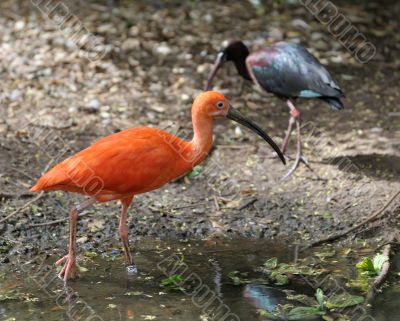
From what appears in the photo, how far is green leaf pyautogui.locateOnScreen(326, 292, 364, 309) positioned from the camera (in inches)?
228

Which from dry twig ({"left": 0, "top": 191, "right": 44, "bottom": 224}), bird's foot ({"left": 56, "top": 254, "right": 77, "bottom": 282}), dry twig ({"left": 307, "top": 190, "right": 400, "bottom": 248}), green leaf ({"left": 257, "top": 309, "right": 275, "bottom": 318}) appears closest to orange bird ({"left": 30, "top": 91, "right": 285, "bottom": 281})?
bird's foot ({"left": 56, "top": 254, "right": 77, "bottom": 282})

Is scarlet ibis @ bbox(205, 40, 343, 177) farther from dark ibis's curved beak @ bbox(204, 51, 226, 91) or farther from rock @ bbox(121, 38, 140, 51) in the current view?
rock @ bbox(121, 38, 140, 51)

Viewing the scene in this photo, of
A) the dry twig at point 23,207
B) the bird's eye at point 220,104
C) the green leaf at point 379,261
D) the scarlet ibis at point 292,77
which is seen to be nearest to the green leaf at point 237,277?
the green leaf at point 379,261

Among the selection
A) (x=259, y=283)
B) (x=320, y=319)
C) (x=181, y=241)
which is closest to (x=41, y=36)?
(x=181, y=241)

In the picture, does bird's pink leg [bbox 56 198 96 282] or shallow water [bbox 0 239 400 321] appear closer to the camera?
shallow water [bbox 0 239 400 321]

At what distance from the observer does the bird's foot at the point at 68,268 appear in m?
6.12

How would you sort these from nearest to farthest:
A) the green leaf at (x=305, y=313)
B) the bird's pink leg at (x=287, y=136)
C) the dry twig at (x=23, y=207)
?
the green leaf at (x=305, y=313) < the dry twig at (x=23, y=207) < the bird's pink leg at (x=287, y=136)

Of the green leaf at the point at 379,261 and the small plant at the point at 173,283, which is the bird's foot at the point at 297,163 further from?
the small plant at the point at 173,283

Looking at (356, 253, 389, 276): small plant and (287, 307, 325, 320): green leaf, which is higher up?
(287, 307, 325, 320): green leaf

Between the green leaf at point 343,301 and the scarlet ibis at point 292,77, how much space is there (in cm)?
250

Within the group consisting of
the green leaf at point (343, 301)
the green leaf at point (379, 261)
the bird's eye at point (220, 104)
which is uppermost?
the bird's eye at point (220, 104)

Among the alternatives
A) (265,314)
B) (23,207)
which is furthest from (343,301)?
(23,207)

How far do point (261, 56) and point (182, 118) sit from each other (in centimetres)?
A: 110

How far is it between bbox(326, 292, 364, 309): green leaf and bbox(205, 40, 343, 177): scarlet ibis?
2501mm
